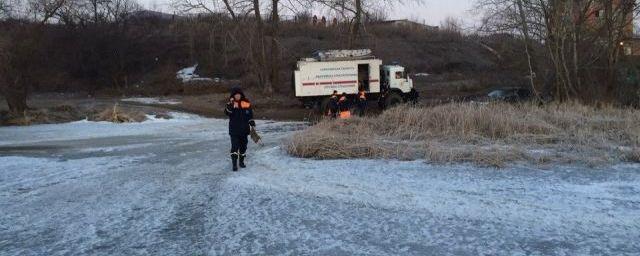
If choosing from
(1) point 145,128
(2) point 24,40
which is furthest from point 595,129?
(2) point 24,40

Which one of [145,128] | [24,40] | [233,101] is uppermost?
[24,40]

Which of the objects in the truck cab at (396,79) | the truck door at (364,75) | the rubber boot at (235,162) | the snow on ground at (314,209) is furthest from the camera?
the truck cab at (396,79)

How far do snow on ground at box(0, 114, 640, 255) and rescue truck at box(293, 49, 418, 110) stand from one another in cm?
2012

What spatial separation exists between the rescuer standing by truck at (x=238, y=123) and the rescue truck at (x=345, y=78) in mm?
20726

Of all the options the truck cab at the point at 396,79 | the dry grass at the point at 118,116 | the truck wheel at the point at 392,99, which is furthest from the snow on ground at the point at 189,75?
the dry grass at the point at 118,116

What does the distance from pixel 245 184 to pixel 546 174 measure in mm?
4767

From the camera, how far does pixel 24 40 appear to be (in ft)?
91.1

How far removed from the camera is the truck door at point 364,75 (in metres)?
32.5

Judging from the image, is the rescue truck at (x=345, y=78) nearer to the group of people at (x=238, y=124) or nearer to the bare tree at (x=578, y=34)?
the bare tree at (x=578, y=34)

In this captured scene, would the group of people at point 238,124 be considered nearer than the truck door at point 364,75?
Yes

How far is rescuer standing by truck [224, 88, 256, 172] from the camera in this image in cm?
1076

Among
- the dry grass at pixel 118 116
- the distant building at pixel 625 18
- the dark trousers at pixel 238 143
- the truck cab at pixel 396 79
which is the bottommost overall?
the dry grass at pixel 118 116

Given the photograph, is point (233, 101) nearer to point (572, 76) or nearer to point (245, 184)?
point (245, 184)

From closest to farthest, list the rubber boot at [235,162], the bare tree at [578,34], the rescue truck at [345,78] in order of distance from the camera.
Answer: the rubber boot at [235,162] < the bare tree at [578,34] < the rescue truck at [345,78]
